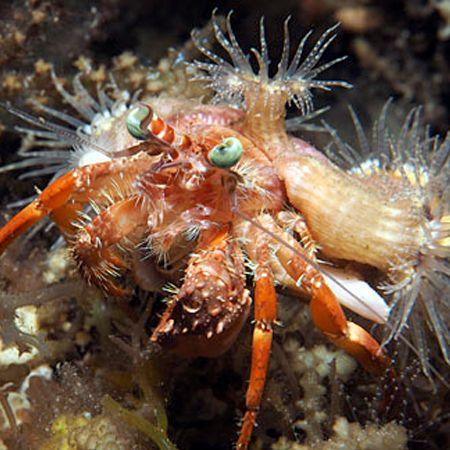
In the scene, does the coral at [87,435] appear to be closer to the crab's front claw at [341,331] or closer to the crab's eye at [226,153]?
the crab's front claw at [341,331]

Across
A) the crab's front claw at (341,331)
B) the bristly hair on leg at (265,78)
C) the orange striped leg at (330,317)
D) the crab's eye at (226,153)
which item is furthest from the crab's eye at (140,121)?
the crab's front claw at (341,331)

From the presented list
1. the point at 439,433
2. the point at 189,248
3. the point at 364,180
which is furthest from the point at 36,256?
the point at 439,433

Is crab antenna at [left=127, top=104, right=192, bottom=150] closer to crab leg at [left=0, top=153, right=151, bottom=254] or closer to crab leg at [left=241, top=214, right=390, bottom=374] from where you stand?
crab leg at [left=0, top=153, right=151, bottom=254]

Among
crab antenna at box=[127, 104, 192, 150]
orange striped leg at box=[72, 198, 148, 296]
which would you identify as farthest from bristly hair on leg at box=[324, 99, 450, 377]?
orange striped leg at box=[72, 198, 148, 296]

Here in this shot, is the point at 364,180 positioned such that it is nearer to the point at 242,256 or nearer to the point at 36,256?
the point at 242,256

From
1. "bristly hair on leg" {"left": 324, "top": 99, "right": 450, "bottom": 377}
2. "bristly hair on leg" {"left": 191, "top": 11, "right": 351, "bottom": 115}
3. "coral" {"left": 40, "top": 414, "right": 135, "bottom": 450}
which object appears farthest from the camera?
"bristly hair on leg" {"left": 191, "top": 11, "right": 351, "bottom": 115}

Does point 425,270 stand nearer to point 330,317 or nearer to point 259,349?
point 330,317

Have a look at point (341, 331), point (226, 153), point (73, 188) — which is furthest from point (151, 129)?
point (341, 331)
